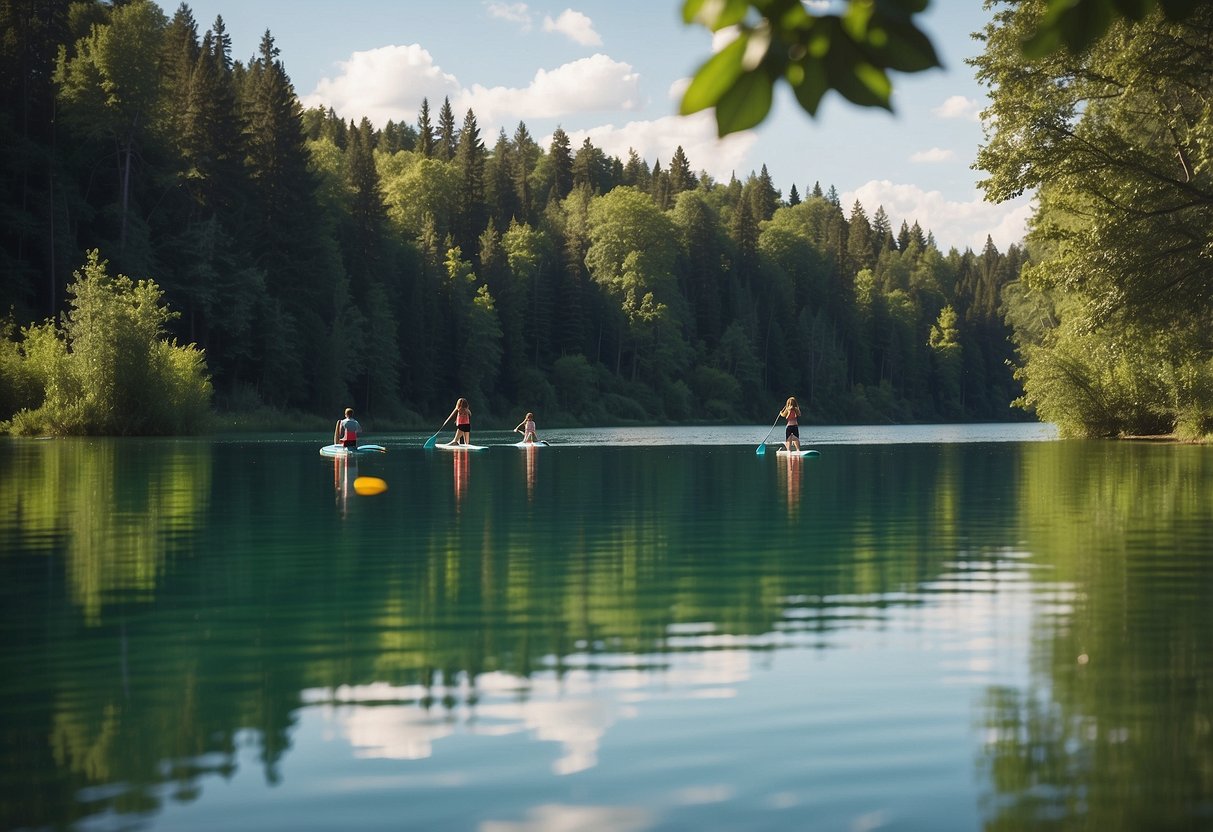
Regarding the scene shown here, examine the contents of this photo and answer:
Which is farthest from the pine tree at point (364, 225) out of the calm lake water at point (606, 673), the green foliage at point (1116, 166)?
the calm lake water at point (606, 673)

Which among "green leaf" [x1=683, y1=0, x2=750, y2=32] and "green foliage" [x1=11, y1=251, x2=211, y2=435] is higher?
"green foliage" [x1=11, y1=251, x2=211, y2=435]

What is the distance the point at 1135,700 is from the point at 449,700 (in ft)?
11.3

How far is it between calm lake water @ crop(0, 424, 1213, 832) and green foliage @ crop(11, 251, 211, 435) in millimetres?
38024

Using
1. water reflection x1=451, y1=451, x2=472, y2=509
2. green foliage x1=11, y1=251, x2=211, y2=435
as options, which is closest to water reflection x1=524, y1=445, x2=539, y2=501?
water reflection x1=451, y1=451, x2=472, y2=509

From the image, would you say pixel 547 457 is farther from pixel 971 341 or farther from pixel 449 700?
pixel 971 341

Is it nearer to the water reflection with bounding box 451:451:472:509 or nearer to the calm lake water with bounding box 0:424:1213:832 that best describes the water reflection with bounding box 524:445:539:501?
the water reflection with bounding box 451:451:472:509

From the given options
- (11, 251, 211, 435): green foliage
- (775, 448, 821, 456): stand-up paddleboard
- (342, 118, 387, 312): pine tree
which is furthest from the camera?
(342, 118, 387, 312): pine tree

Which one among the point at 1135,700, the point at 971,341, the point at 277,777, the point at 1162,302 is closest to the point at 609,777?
the point at 277,777

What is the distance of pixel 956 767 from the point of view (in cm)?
593

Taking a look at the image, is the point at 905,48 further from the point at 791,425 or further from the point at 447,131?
the point at 447,131

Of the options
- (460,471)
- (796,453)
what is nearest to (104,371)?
(460,471)

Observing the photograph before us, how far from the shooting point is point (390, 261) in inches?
Result: 4040

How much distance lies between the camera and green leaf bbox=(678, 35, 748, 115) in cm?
311

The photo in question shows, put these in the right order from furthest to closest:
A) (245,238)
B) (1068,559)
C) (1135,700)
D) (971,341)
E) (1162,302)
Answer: (971,341), (245,238), (1162,302), (1068,559), (1135,700)
